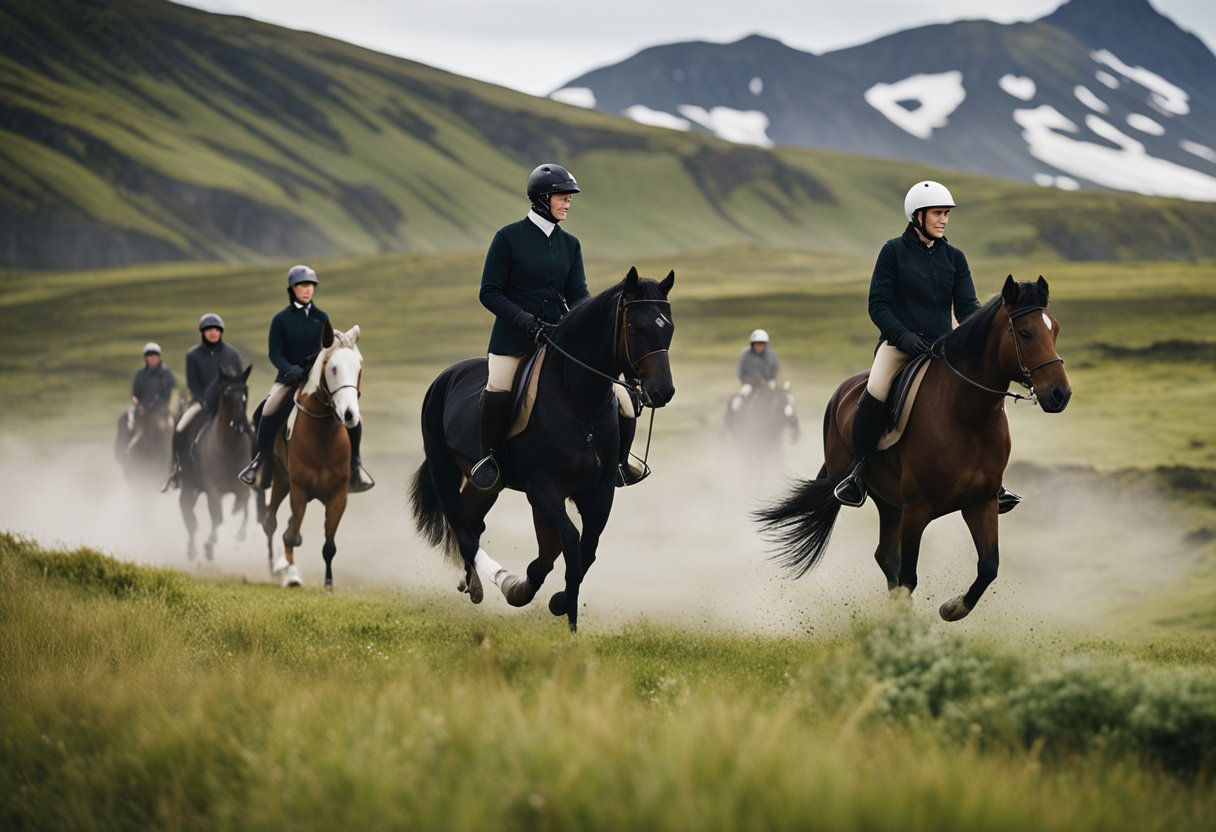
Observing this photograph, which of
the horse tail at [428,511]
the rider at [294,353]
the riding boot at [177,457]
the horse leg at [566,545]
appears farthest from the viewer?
the riding boot at [177,457]

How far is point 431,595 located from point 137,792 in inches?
360

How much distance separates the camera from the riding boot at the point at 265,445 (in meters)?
18.5

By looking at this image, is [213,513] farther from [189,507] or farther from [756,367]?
[756,367]

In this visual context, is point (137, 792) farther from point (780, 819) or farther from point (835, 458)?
point (835, 458)

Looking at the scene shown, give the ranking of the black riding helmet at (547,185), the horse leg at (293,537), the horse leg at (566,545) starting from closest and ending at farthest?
the horse leg at (566,545), the black riding helmet at (547,185), the horse leg at (293,537)

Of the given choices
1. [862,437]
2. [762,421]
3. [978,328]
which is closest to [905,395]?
[862,437]

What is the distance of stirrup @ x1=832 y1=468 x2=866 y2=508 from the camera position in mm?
12984

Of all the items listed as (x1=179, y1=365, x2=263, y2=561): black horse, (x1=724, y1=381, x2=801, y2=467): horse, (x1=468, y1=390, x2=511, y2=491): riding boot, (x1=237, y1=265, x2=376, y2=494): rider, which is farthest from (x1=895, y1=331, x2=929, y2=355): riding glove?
(x1=724, y1=381, x2=801, y2=467): horse

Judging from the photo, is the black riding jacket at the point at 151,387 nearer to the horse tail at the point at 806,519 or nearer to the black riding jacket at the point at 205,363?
the black riding jacket at the point at 205,363

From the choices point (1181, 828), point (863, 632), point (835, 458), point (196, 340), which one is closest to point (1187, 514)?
→ point (835, 458)

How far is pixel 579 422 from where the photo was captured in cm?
1181

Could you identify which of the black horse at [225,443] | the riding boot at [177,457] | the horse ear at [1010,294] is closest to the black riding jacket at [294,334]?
the black horse at [225,443]

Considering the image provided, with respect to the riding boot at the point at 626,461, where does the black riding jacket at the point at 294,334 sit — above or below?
above

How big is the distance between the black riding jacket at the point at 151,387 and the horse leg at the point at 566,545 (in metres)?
17.8
